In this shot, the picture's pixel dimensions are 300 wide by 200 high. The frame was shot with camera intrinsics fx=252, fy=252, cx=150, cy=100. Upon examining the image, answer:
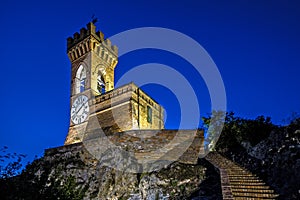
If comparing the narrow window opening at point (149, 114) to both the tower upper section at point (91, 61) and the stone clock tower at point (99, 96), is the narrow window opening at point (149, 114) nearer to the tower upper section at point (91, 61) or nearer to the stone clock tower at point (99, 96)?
the stone clock tower at point (99, 96)

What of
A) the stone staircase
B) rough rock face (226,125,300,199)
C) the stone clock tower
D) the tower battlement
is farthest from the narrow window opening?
the stone staircase

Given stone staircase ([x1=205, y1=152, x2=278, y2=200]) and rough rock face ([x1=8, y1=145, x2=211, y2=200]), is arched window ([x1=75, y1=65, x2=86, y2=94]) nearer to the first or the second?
rough rock face ([x1=8, y1=145, x2=211, y2=200])

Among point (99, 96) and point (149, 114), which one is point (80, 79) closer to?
point (99, 96)

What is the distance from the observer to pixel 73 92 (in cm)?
2644

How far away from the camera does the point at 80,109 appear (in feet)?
82.0

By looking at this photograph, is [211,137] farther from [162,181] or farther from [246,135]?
[162,181]

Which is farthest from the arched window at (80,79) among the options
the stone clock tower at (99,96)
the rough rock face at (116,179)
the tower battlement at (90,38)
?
the rough rock face at (116,179)

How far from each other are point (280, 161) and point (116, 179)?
806cm

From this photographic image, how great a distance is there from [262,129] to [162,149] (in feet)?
17.7

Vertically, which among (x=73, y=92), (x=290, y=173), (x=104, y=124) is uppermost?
(x=73, y=92)

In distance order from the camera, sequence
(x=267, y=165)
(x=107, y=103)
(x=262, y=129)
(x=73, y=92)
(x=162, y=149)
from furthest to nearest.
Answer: (x=73, y=92)
(x=107, y=103)
(x=162, y=149)
(x=262, y=129)
(x=267, y=165)

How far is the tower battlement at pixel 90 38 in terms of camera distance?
26.5 metres

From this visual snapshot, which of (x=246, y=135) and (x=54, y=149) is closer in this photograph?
(x=246, y=135)

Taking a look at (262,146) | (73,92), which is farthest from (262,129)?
(73,92)
